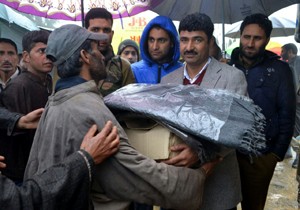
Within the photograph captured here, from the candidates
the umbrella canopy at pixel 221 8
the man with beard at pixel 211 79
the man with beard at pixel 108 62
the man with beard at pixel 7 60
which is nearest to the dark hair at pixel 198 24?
the man with beard at pixel 211 79

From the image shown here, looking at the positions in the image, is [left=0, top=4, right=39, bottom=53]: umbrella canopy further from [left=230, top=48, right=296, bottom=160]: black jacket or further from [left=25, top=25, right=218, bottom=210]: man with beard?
[left=25, top=25, right=218, bottom=210]: man with beard

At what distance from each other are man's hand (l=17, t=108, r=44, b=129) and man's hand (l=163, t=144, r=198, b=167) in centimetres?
94

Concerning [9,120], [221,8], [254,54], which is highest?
[221,8]

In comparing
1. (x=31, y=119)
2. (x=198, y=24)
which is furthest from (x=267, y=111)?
(x=31, y=119)

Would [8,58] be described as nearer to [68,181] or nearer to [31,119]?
[31,119]

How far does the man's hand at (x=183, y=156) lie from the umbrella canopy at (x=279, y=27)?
9567 mm

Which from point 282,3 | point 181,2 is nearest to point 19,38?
point 181,2

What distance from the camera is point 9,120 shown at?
2201mm

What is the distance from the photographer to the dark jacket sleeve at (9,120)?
2.19 meters

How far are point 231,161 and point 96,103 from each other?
3.58 feet

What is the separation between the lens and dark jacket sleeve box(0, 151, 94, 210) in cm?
139

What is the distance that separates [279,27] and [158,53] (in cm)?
909

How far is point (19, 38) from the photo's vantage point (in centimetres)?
1052

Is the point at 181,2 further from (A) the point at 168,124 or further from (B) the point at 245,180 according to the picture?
(A) the point at 168,124
